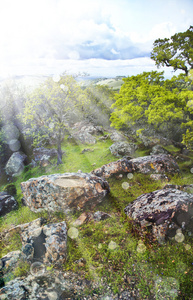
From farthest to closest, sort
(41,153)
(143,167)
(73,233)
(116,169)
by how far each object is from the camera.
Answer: (41,153) < (143,167) < (116,169) < (73,233)

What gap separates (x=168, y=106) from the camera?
20.0 metres

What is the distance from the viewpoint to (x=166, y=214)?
948 centimetres

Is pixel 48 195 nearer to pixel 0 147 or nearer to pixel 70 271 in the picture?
pixel 70 271

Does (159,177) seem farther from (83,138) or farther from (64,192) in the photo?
(83,138)

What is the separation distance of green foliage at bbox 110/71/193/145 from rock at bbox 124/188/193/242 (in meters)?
10.2

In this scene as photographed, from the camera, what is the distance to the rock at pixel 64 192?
39.9ft

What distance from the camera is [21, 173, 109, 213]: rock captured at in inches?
479

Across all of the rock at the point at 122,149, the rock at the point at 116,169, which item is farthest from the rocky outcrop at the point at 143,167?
the rock at the point at 122,149

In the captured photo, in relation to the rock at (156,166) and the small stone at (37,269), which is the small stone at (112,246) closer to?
the small stone at (37,269)

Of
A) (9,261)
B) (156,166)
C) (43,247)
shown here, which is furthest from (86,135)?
(9,261)

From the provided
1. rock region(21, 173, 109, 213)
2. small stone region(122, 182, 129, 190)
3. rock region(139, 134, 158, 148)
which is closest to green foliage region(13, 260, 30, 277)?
rock region(21, 173, 109, 213)

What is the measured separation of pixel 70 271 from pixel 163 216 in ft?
20.8

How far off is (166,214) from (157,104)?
52.6 ft

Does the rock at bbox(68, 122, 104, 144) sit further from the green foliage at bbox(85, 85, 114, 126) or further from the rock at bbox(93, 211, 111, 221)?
the rock at bbox(93, 211, 111, 221)
